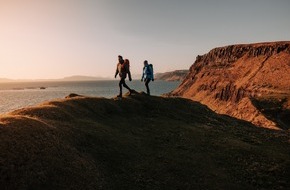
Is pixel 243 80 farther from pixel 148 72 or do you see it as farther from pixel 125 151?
pixel 125 151

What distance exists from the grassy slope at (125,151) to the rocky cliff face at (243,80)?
31070 millimetres

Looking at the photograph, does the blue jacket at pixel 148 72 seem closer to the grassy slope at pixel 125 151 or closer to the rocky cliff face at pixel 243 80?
the grassy slope at pixel 125 151

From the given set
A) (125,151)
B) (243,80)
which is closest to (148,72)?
(125,151)

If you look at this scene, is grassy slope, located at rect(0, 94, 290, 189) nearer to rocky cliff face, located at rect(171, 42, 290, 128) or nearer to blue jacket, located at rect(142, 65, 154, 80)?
blue jacket, located at rect(142, 65, 154, 80)

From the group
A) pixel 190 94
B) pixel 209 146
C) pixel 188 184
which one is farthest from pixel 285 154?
pixel 190 94

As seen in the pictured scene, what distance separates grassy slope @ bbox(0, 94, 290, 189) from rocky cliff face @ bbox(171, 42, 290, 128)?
102ft

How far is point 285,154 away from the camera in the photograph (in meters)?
22.2

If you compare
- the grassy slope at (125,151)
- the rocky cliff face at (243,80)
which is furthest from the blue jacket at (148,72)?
the rocky cliff face at (243,80)

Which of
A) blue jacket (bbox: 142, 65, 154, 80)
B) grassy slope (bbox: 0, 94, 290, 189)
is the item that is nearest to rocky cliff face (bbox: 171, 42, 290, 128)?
blue jacket (bbox: 142, 65, 154, 80)

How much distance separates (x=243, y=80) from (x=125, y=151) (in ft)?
246

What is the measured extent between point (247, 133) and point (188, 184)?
1376 cm

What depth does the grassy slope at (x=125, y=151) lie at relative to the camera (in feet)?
45.8

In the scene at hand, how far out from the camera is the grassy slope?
1395cm

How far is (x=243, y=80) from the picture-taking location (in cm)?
8788
